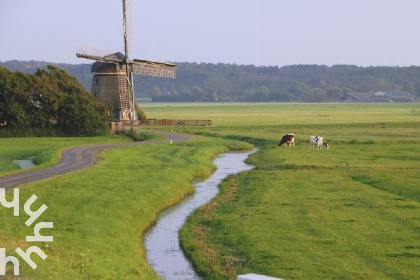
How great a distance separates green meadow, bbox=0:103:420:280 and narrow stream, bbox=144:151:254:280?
0.37 metres

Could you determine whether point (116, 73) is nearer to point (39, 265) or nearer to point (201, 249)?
point (201, 249)

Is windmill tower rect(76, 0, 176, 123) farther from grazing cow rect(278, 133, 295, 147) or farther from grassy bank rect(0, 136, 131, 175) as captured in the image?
grazing cow rect(278, 133, 295, 147)

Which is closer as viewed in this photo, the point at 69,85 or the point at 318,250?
the point at 318,250

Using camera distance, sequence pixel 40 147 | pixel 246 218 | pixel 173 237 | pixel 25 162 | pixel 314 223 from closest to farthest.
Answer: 1. pixel 314 223
2. pixel 173 237
3. pixel 246 218
4. pixel 25 162
5. pixel 40 147

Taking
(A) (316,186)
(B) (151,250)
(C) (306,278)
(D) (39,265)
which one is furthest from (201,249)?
(A) (316,186)

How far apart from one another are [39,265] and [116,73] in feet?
221

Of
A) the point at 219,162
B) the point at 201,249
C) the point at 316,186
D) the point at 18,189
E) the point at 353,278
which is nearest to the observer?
the point at 353,278

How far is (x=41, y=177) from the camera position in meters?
35.7

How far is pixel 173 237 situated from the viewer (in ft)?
82.0

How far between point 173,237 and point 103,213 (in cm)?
305

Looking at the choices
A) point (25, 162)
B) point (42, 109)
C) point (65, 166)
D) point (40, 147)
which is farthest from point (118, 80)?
point (65, 166)

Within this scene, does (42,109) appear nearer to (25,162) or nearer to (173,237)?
(25,162)

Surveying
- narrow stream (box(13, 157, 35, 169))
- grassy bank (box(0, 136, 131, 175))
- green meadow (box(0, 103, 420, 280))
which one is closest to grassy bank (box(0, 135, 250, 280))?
green meadow (box(0, 103, 420, 280))

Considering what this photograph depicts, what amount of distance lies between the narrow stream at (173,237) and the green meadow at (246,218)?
37 cm
